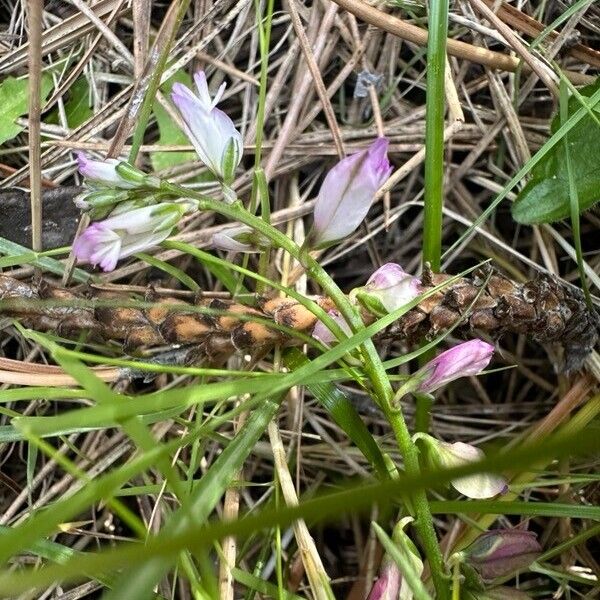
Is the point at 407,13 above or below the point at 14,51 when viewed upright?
above

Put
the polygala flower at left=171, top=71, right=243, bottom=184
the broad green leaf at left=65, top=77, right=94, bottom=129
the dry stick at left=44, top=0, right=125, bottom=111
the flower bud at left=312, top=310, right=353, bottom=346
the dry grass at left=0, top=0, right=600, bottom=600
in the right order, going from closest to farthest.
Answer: the polygala flower at left=171, top=71, right=243, bottom=184 → the flower bud at left=312, top=310, right=353, bottom=346 → the dry grass at left=0, top=0, right=600, bottom=600 → the dry stick at left=44, top=0, right=125, bottom=111 → the broad green leaf at left=65, top=77, right=94, bottom=129

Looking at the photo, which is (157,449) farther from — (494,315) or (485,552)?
(494,315)

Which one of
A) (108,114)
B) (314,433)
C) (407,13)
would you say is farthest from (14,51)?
(314,433)

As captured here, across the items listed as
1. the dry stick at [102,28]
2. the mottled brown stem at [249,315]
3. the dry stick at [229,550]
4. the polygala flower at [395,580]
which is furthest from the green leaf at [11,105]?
the polygala flower at [395,580]

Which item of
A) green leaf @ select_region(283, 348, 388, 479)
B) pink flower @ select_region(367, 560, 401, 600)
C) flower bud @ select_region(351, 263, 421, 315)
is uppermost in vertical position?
flower bud @ select_region(351, 263, 421, 315)

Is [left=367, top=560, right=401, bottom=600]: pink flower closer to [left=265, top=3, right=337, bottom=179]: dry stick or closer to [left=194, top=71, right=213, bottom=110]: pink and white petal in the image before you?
[left=194, top=71, right=213, bottom=110]: pink and white petal

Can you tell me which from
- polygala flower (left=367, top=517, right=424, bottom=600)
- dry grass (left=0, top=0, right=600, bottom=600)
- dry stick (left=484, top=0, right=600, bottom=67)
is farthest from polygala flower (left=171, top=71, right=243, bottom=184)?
dry stick (left=484, top=0, right=600, bottom=67)

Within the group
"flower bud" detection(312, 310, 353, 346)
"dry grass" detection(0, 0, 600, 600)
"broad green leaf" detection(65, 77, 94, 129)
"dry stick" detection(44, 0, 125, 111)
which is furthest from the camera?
"broad green leaf" detection(65, 77, 94, 129)
